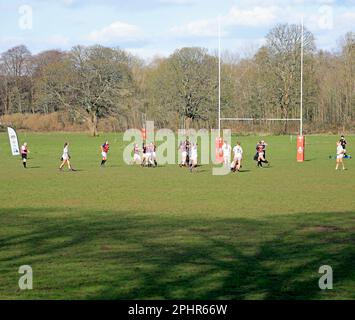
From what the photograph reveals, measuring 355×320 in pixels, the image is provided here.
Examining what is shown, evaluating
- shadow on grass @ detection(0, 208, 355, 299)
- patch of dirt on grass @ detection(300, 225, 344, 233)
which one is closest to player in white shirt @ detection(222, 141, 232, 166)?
shadow on grass @ detection(0, 208, 355, 299)

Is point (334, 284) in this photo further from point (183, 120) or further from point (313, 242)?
point (183, 120)

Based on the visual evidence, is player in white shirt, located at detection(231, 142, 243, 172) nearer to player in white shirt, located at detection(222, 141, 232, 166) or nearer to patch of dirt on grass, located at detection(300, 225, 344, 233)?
player in white shirt, located at detection(222, 141, 232, 166)

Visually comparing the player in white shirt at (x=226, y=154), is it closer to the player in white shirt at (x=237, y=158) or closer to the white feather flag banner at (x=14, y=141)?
the player in white shirt at (x=237, y=158)

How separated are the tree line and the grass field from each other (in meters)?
30.0

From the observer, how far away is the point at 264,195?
2425cm

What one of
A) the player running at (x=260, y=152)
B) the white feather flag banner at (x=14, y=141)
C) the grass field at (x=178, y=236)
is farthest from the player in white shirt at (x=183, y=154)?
the white feather flag banner at (x=14, y=141)

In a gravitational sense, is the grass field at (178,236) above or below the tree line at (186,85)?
below

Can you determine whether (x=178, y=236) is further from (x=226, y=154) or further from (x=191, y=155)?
(x=226, y=154)

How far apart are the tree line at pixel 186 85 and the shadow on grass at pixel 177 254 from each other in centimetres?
4085

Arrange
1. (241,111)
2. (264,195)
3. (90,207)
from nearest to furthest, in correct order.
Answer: (90,207) < (264,195) < (241,111)

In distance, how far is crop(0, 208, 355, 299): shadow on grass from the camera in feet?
32.5

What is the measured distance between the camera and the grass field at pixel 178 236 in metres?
10.1
